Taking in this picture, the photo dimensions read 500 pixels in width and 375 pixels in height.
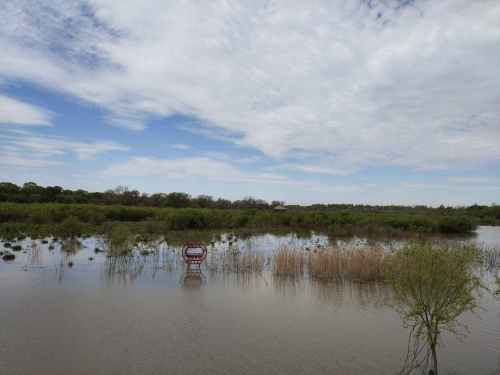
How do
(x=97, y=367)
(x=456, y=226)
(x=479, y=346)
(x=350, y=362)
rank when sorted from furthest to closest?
(x=456, y=226)
(x=479, y=346)
(x=350, y=362)
(x=97, y=367)

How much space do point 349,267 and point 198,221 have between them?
2034cm

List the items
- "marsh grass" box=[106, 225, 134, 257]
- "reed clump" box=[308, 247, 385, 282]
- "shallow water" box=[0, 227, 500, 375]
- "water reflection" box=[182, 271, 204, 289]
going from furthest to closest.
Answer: "marsh grass" box=[106, 225, 134, 257], "reed clump" box=[308, 247, 385, 282], "water reflection" box=[182, 271, 204, 289], "shallow water" box=[0, 227, 500, 375]

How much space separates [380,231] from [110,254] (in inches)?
841

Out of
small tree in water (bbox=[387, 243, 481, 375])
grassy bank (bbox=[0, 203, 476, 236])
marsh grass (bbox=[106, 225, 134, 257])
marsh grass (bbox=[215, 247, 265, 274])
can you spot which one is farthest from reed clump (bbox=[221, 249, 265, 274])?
grassy bank (bbox=[0, 203, 476, 236])

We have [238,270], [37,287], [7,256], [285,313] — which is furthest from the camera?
[7,256]

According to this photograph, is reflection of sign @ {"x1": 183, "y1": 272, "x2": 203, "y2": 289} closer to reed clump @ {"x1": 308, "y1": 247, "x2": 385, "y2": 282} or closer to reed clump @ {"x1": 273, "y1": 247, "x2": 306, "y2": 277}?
reed clump @ {"x1": 273, "y1": 247, "x2": 306, "y2": 277}

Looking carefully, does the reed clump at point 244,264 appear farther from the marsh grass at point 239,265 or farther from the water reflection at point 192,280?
the water reflection at point 192,280

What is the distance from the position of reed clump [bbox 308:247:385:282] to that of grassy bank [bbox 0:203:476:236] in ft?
52.3

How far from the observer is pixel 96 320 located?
309 inches

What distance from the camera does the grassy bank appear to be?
93.4 ft

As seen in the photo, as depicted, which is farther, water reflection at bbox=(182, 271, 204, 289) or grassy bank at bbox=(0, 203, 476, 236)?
grassy bank at bbox=(0, 203, 476, 236)

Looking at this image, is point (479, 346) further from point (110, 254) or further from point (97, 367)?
point (110, 254)

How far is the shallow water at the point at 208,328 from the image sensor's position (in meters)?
6.00

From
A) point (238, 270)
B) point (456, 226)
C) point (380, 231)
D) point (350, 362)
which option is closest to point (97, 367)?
point (350, 362)
